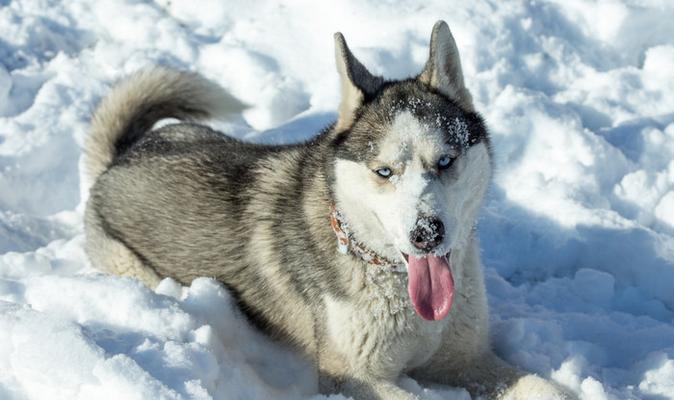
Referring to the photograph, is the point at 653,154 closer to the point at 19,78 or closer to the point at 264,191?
the point at 264,191

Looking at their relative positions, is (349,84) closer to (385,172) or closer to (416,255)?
(385,172)

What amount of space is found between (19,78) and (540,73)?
13.1ft

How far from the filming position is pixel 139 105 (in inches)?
194

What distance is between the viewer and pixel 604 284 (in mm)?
4438

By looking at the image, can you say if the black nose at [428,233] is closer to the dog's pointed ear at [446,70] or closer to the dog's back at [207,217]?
the dog's pointed ear at [446,70]

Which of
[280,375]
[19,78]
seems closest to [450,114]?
[280,375]

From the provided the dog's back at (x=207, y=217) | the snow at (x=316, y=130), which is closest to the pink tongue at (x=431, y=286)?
the snow at (x=316, y=130)

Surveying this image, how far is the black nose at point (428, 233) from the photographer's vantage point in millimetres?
2898

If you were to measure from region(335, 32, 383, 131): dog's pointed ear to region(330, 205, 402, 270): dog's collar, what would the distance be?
0.39m

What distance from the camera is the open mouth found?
3.20 metres

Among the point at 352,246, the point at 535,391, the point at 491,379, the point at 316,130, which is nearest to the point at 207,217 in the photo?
the point at 352,246

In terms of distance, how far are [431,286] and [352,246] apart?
1.24 ft

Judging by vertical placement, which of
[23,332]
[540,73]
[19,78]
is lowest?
[19,78]

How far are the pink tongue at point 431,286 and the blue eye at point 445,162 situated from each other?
0.37 metres
